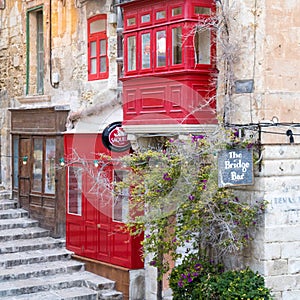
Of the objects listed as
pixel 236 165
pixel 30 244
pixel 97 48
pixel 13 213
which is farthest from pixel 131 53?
pixel 13 213

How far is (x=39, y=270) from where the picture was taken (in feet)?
48.8

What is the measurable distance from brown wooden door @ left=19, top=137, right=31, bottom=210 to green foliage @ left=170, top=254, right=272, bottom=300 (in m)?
6.49

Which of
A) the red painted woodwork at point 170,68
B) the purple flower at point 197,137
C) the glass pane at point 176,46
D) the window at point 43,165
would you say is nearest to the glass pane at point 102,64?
the red painted woodwork at point 170,68

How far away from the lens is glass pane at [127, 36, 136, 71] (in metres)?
13.1

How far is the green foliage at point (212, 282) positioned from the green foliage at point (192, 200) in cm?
38

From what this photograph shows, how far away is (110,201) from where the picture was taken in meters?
14.7

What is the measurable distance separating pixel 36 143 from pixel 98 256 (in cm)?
371

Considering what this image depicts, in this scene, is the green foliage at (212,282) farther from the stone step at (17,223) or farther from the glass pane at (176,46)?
the stone step at (17,223)

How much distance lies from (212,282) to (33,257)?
17.2 ft

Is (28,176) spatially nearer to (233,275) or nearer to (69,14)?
(69,14)

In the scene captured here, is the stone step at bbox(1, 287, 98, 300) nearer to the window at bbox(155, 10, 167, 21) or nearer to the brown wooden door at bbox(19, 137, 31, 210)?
the brown wooden door at bbox(19, 137, 31, 210)

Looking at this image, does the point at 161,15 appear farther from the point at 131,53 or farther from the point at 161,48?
the point at 131,53

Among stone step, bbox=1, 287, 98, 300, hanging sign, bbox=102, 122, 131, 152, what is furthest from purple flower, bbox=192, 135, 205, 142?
stone step, bbox=1, 287, 98, 300

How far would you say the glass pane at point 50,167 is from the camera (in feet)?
55.5
